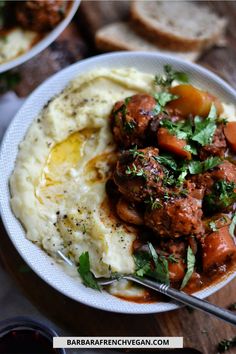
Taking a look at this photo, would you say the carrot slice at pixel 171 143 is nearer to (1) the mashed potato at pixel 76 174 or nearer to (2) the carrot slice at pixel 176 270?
(1) the mashed potato at pixel 76 174

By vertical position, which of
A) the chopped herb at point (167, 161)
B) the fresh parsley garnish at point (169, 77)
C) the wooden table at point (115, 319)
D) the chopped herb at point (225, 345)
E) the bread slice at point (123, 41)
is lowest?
the wooden table at point (115, 319)

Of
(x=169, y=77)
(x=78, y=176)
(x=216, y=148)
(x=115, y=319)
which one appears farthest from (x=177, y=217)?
(x=169, y=77)

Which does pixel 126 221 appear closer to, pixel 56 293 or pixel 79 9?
pixel 56 293

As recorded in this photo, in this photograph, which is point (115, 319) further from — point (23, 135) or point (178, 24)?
point (178, 24)

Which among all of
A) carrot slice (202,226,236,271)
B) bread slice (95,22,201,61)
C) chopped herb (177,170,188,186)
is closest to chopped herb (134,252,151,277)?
carrot slice (202,226,236,271)

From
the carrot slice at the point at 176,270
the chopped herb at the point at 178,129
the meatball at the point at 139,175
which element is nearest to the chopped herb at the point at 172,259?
the carrot slice at the point at 176,270

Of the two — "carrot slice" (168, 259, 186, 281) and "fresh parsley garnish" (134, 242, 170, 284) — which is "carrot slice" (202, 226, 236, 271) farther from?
"fresh parsley garnish" (134, 242, 170, 284)

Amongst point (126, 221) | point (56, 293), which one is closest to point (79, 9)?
point (126, 221)
